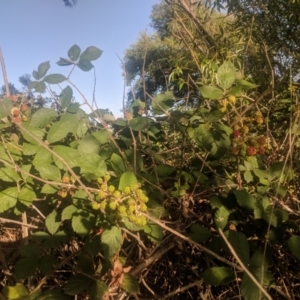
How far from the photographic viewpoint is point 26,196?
1139 mm

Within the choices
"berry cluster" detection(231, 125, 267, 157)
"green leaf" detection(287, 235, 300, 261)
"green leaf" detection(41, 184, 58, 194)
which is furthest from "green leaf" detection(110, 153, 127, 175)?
"green leaf" detection(287, 235, 300, 261)

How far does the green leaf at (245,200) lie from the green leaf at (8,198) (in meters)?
0.76

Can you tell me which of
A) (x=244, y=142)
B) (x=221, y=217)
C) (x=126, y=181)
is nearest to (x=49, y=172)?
(x=126, y=181)

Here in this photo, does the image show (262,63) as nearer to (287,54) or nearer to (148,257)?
(287,54)

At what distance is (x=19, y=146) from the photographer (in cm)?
130

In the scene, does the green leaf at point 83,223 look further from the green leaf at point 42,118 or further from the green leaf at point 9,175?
the green leaf at point 42,118

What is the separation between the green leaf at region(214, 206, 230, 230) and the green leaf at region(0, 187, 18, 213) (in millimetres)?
696

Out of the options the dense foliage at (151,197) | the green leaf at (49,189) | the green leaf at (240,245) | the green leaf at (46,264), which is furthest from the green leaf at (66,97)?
the green leaf at (240,245)

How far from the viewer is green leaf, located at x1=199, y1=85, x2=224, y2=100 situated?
1152mm

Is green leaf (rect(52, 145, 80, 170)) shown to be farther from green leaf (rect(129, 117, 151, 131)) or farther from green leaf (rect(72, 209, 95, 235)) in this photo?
green leaf (rect(129, 117, 151, 131))

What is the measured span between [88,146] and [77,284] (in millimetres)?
487

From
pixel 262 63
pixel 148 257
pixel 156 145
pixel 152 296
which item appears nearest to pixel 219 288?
pixel 152 296

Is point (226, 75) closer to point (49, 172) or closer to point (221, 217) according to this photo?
point (221, 217)

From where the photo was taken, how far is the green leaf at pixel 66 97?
4.31ft
